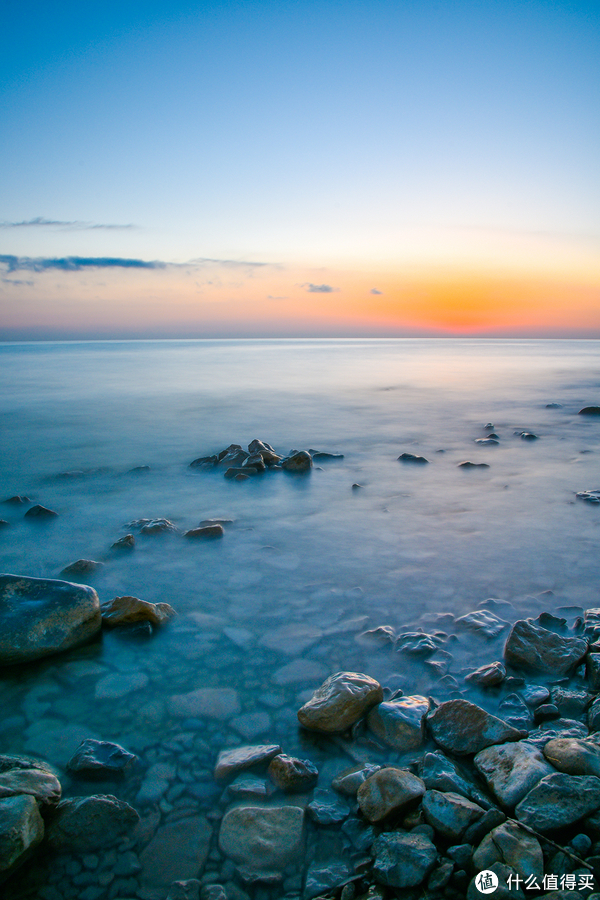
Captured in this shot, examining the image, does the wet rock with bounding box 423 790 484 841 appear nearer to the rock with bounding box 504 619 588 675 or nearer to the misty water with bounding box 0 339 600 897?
the misty water with bounding box 0 339 600 897

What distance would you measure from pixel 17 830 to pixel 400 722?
1.80 m

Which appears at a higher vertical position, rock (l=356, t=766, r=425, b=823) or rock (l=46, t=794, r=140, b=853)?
rock (l=356, t=766, r=425, b=823)

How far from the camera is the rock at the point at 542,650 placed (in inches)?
128

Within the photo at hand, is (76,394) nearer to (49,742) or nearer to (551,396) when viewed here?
(551,396)

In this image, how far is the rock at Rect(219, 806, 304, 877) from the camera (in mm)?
2158

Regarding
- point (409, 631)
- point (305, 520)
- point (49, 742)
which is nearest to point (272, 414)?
point (305, 520)

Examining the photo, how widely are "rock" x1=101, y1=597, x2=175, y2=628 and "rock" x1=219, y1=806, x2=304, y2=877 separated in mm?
1688

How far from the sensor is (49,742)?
2734 mm

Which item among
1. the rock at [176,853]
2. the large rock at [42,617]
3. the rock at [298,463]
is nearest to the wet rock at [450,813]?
the rock at [176,853]

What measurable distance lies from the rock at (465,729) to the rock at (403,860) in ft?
1.93

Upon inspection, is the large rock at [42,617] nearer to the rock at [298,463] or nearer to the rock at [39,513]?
the rock at [39,513]

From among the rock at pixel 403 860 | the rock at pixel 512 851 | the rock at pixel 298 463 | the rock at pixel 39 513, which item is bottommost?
the rock at pixel 403 860

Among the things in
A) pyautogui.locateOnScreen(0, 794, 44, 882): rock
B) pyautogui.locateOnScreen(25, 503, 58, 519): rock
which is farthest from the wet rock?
pyautogui.locateOnScreen(25, 503, 58, 519): rock

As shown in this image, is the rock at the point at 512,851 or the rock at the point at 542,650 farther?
the rock at the point at 542,650
